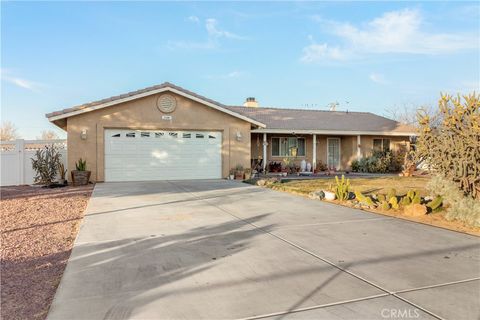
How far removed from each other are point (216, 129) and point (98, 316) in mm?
14096

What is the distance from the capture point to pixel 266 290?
365 cm

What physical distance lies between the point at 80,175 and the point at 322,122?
15226 mm

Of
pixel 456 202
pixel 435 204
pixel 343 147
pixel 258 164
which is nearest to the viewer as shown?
pixel 456 202

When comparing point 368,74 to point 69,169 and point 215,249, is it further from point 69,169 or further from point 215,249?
point 215,249

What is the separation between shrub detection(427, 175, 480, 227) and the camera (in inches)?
271

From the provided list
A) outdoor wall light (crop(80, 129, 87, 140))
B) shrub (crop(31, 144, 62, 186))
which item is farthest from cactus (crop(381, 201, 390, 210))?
shrub (crop(31, 144, 62, 186))

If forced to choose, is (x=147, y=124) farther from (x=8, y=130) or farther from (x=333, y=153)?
(x=8, y=130)

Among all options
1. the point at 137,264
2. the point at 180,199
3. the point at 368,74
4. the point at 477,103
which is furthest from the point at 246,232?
the point at 368,74

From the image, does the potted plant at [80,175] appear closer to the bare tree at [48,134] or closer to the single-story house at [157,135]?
the single-story house at [157,135]

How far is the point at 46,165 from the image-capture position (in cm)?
1444

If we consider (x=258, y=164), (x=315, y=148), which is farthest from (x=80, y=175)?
(x=315, y=148)

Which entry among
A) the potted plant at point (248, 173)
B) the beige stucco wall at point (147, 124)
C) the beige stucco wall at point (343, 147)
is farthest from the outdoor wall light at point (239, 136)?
the beige stucco wall at point (343, 147)

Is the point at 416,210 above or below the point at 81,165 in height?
below

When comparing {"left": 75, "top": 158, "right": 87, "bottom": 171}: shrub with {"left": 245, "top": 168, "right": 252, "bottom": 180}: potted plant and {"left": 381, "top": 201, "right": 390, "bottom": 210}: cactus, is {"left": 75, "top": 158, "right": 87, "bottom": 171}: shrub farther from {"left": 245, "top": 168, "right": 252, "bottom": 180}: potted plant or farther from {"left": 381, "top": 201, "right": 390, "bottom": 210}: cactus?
{"left": 381, "top": 201, "right": 390, "bottom": 210}: cactus
